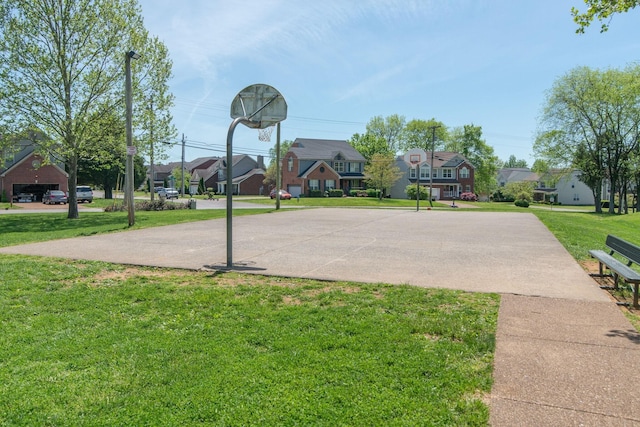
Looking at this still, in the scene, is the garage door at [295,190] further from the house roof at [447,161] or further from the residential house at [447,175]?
the house roof at [447,161]

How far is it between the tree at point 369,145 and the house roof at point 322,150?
39.4ft

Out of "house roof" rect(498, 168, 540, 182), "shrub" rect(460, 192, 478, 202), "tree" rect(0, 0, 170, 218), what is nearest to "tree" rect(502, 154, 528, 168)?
"house roof" rect(498, 168, 540, 182)

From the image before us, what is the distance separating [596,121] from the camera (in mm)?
44844

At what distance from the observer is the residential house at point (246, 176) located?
7962cm

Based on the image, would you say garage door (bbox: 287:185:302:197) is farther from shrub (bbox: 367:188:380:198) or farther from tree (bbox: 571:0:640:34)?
tree (bbox: 571:0:640:34)

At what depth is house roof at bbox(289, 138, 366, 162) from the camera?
67.0 m

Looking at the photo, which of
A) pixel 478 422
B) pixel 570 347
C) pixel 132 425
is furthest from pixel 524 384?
pixel 132 425

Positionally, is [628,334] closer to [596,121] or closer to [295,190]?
[596,121]

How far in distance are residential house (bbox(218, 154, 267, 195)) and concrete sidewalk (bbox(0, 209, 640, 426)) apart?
63754mm

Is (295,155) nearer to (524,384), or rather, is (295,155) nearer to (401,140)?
(401,140)

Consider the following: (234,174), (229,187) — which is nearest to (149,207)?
(229,187)

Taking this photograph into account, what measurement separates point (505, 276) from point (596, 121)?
155 feet

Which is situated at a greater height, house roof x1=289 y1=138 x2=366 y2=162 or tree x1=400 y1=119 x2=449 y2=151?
tree x1=400 y1=119 x2=449 y2=151

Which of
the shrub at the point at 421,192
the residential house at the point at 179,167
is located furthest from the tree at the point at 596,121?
the residential house at the point at 179,167
